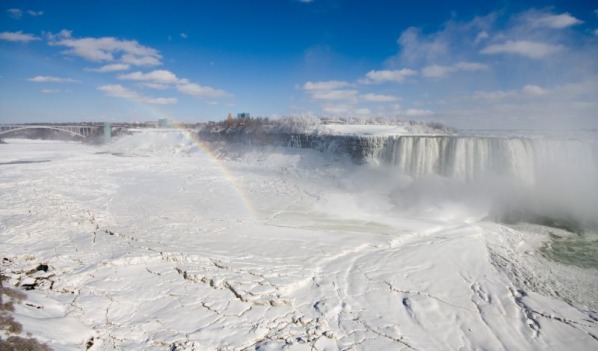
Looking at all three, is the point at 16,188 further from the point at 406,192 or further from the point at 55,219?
the point at 406,192

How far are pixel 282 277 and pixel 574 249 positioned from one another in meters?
9.31

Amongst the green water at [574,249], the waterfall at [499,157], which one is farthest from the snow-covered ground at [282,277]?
the waterfall at [499,157]

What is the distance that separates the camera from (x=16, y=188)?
1664cm

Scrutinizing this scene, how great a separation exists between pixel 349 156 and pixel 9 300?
72.5 feet

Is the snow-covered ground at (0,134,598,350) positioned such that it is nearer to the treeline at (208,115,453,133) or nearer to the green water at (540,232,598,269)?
the green water at (540,232,598,269)

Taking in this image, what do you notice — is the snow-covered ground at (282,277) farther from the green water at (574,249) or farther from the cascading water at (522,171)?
the cascading water at (522,171)

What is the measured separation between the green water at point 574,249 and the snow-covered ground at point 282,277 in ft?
1.20

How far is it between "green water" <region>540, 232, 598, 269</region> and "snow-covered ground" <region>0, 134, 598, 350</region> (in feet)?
1.20

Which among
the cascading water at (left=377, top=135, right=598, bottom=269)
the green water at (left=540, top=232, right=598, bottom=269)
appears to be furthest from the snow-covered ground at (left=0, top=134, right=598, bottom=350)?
the cascading water at (left=377, top=135, right=598, bottom=269)

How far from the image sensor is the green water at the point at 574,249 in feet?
31.0

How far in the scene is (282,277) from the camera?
7.80 metres

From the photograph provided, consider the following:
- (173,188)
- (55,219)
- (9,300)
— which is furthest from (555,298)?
(173,188)

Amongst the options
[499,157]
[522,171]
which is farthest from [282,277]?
[522,171]

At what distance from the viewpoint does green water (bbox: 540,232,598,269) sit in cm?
945
